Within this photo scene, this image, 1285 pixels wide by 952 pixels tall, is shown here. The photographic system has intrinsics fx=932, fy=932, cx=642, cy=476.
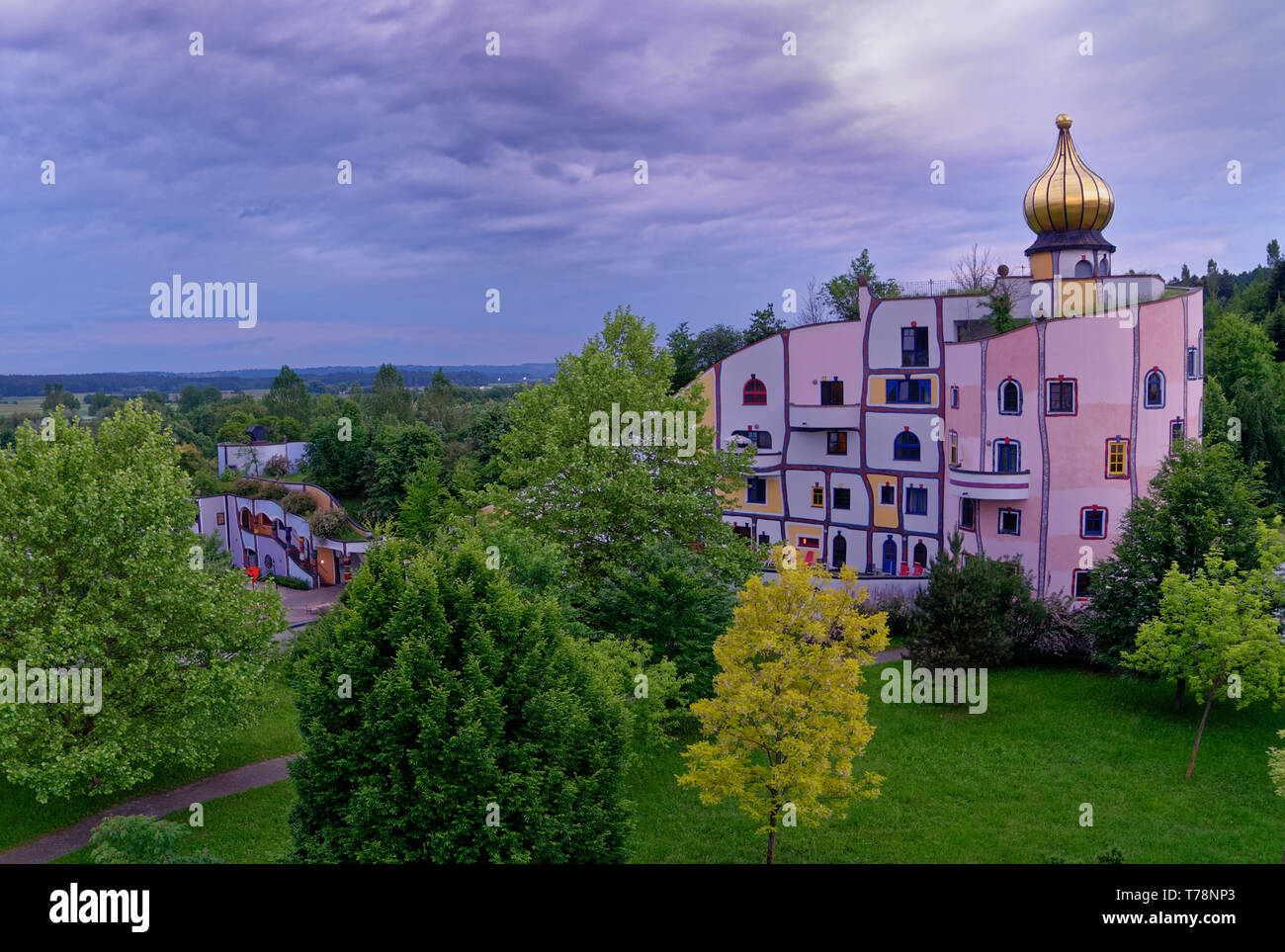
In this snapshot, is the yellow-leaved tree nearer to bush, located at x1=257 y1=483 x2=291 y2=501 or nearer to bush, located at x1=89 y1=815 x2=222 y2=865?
bush, located at x1=89 y1=815 x2=222 y2=865

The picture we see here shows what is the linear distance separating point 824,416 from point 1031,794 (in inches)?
952

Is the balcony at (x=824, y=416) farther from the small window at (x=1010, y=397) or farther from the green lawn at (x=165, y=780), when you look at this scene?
the green lawn at (x=165, y=780)

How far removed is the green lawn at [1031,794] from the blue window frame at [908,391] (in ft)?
51.4

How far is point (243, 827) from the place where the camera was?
22906 mm

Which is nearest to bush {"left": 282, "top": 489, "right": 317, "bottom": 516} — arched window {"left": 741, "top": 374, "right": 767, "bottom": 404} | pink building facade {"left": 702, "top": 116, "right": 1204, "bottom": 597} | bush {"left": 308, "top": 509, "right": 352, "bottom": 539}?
bush {"left": 308, "top": 509, "right": 352, "bottom": 539}

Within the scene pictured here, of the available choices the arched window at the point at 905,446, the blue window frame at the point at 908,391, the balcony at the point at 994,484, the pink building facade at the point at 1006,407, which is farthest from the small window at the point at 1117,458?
the arched window at the point at 905,446

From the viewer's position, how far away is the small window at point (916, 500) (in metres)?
43.3

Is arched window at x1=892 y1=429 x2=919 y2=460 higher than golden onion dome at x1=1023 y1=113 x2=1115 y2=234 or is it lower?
lower

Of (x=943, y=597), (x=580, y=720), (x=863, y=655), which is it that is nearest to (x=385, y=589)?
(x=580, y=720)

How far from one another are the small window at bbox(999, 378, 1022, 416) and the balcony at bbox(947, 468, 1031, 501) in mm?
2578

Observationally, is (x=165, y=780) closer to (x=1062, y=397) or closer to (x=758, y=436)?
(x=758, y=436)

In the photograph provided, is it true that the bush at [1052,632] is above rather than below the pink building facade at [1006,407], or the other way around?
below

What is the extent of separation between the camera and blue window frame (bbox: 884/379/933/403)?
42.8m

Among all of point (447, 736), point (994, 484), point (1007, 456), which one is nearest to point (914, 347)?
point (1007, 456)
